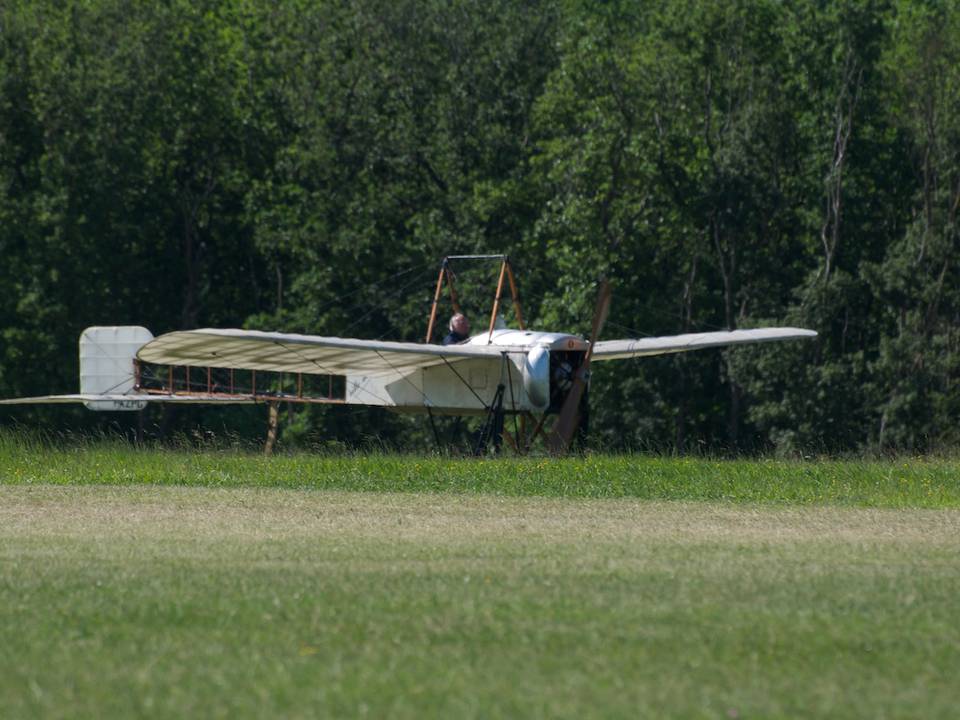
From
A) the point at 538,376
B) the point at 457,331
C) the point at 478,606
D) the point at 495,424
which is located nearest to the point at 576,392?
the point at 538,376

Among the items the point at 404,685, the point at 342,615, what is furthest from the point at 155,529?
the point at 404,685

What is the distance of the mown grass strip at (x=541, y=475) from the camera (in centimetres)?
1562

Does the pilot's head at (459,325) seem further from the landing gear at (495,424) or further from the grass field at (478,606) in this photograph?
the grass field at (478,606)

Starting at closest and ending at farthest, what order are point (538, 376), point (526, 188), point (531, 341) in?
point (538, 376) → point (531, 341) → point (526, 188)

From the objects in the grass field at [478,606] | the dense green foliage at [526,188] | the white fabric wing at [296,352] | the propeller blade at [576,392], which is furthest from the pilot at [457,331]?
the grass field at [478,606]

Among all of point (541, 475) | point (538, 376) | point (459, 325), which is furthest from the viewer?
point (459, 325)

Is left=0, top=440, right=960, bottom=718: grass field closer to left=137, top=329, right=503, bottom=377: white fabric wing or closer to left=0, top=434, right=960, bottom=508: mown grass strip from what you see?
left=0, top=434, right=960, bottom=508: mown grass strip

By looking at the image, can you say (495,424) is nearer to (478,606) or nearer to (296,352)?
(296,352)

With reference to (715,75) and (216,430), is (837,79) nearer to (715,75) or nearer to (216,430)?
(715,75)

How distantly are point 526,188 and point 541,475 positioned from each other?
74.7 feet

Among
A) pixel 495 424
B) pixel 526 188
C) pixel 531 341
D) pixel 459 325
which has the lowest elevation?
pixel 495 424

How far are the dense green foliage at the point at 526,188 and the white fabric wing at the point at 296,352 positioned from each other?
33.4 feet

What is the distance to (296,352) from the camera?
Answer: 81.7 ft

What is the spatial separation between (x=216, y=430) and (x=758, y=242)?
1497 cm
